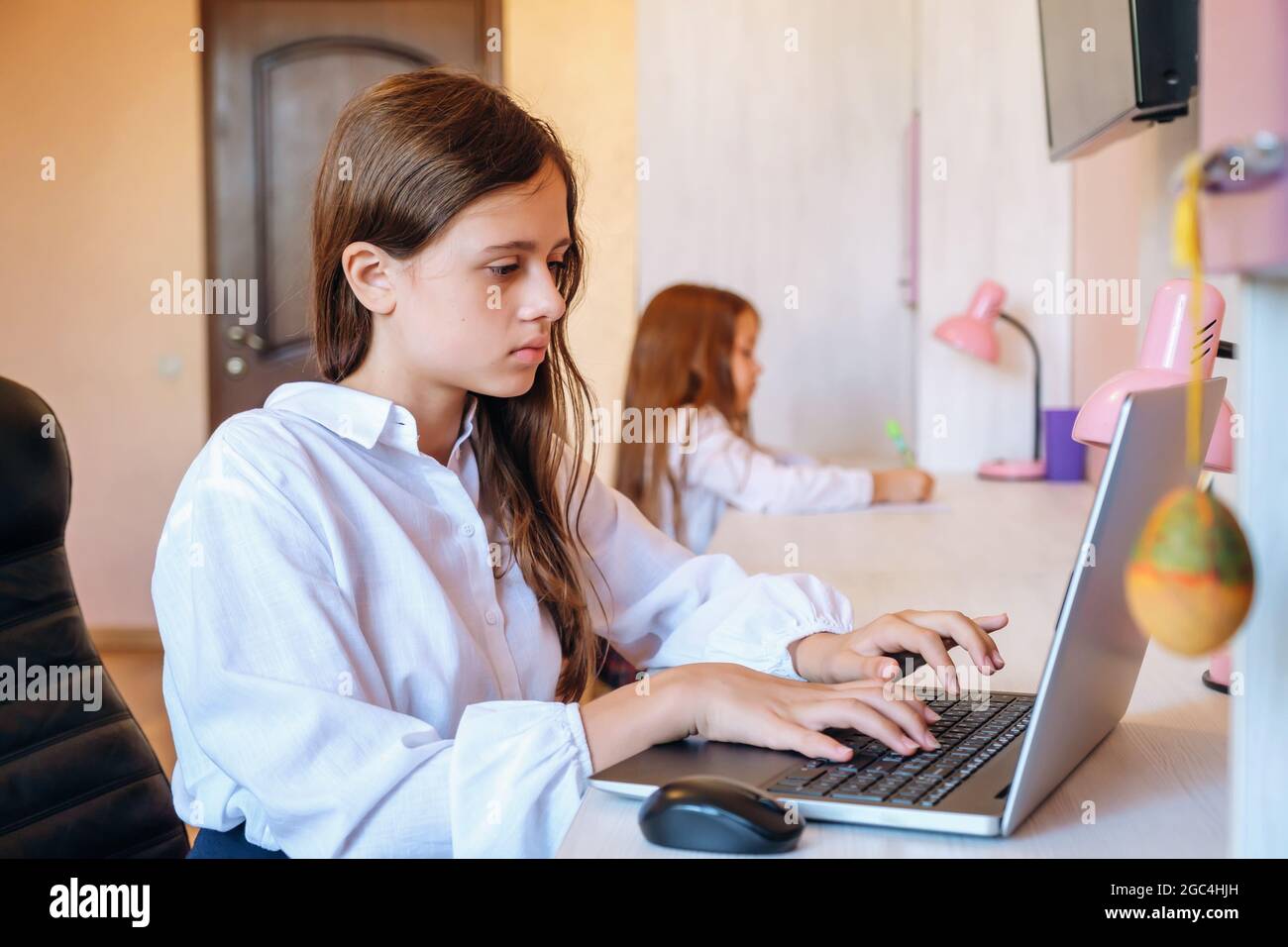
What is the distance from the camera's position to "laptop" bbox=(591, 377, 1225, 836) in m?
0.61

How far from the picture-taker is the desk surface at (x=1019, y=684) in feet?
2.11

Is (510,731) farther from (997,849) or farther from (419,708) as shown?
(997,849)

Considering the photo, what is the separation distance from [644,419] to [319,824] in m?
1.68

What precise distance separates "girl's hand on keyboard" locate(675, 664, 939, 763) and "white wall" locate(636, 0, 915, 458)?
2.40 m

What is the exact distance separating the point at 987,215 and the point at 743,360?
677mm

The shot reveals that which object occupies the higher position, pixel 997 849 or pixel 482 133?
pixel 482 133

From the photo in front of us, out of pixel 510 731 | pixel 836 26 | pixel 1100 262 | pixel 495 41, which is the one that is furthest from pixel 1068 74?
pixel 495 41

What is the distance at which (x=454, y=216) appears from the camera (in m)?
0.99

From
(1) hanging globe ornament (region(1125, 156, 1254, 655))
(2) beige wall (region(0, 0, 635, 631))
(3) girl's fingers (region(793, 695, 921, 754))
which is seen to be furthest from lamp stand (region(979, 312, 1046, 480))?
(1) hanging globe ornament (region(1125, 156, 1254, 655))

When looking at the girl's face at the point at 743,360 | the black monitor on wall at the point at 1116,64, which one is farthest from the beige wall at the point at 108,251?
the black monitor on wall at the point at 1116,64

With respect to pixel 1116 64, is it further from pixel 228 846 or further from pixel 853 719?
pixel 228 846

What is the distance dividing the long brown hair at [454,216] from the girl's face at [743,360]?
4.07 feet

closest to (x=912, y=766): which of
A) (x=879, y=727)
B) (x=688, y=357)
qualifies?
(x=879, y=727)

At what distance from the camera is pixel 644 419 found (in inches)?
95.0
